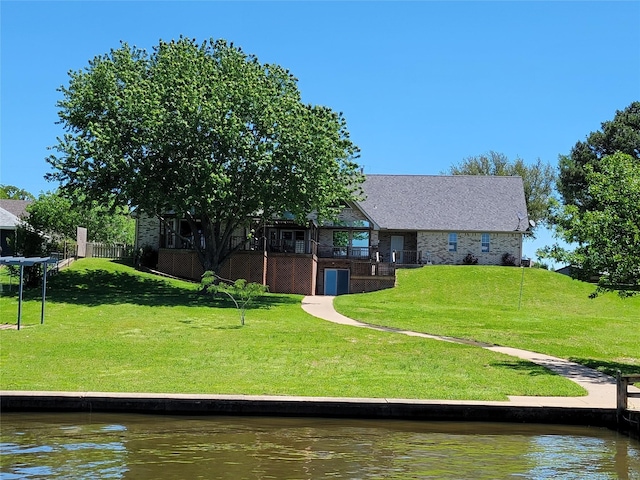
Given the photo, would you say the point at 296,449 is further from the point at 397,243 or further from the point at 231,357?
the point at 397,243

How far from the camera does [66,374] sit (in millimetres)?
16969

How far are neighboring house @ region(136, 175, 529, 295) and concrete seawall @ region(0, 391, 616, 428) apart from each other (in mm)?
31546

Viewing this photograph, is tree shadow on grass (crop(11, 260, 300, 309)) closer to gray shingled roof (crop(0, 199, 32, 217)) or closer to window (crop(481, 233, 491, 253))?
window (crop(481, 233, 491, 253))

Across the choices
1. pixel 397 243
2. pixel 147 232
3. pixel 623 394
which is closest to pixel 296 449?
pixel 623 394

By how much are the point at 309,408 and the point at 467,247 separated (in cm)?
4104

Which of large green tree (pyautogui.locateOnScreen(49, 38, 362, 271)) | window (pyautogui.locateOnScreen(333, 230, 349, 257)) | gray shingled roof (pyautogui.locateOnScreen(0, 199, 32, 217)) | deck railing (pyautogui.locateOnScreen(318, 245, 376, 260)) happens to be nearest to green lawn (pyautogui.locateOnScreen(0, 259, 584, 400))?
large green tree (pyautogui.locateOnScreen(49, 38, 362, 271))

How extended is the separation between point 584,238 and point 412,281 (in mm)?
26845

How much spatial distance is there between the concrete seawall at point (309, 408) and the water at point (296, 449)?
0.24m

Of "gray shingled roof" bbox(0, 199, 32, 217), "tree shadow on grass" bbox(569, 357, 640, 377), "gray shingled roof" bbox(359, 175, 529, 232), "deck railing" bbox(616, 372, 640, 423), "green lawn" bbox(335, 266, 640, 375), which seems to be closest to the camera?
"deck railing" bbox(616, 372, 640, 423)

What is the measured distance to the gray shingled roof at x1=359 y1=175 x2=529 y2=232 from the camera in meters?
53.1

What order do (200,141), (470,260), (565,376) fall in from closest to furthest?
1. (565,376)
2. (200,141)
3. (470,260)

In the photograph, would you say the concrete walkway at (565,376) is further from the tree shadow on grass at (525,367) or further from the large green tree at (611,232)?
the large green tree at (611,232)

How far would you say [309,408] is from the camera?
13781mm

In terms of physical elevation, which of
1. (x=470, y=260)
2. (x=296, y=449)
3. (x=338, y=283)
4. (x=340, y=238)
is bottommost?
(x=296, y=449)
